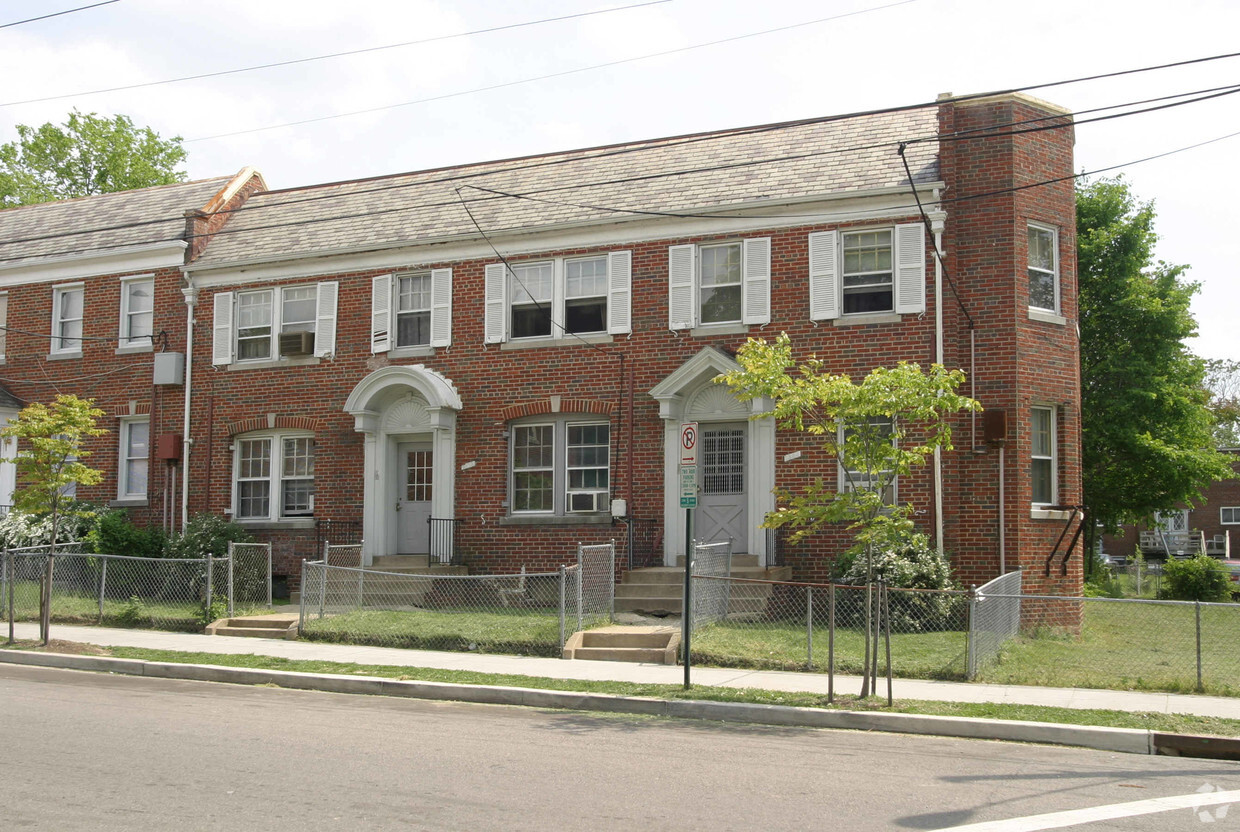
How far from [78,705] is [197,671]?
2.65 metres

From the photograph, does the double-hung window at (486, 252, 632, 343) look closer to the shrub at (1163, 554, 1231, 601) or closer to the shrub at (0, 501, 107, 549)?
the shrub at (0, 501, 107, 549)

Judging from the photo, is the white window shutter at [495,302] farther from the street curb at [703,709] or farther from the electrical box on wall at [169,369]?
the street curb at [703,709]

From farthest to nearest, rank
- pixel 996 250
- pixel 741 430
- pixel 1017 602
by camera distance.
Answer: pixel 741 430, pixel 996 250, pixel 1017 602

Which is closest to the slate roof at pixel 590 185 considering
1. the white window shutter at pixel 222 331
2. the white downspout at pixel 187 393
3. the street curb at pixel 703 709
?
the white downspout at pixel 187 393

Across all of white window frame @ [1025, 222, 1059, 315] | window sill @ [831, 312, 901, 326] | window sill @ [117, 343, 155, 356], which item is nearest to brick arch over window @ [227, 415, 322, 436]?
window sill @ [117, 343, 155, 356]

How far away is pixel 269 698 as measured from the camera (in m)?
12.0

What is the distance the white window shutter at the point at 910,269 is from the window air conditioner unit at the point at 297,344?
1098cm

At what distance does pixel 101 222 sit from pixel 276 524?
8622 millimetres

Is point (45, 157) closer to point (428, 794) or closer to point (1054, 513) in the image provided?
point (1054, 513)

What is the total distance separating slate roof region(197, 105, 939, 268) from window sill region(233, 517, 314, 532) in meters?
5.00

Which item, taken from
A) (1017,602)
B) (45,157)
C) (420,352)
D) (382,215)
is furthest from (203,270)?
(45,157)

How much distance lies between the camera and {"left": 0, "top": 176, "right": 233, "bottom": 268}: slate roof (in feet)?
79.2

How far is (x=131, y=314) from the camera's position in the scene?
2377 centimetres

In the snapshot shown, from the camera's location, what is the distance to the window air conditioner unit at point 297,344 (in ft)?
72.6
